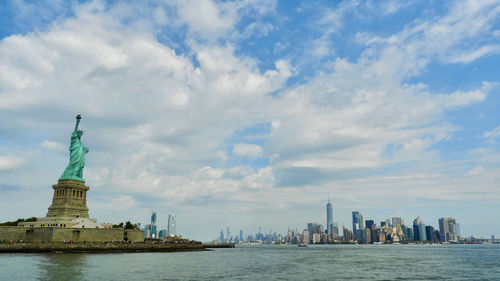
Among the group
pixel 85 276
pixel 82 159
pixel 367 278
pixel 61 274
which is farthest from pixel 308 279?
pixel 82 159

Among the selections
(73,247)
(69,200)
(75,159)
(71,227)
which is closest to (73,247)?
(73,247)

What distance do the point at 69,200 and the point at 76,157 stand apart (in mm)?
13308

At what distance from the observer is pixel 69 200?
97.6m

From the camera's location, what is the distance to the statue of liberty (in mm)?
102438

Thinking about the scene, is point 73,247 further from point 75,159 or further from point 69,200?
point 75,159

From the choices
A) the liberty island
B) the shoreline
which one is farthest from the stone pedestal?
the shoreline

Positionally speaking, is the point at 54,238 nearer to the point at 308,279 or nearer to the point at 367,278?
the point at 308,279

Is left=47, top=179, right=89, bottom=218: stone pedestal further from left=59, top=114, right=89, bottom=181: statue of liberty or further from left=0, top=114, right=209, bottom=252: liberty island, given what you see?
left=59, top=114, right=89, bottom=181: statue of liberty

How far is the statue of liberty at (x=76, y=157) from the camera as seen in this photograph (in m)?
102

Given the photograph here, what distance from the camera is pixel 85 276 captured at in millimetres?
41500

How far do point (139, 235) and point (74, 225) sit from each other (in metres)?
21.2

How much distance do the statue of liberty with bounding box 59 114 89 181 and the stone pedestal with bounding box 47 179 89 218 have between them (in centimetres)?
228

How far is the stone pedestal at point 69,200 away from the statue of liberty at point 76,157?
2284 mm

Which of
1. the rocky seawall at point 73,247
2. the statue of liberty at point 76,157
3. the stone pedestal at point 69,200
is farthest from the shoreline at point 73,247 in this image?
the statue of liberty at point 76,157
